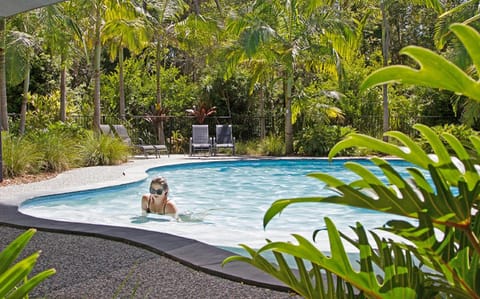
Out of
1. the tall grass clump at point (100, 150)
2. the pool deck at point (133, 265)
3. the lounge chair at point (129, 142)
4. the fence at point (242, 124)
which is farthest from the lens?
the fence at point (242, 124)

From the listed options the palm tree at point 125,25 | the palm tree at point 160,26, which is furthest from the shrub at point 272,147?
→ the palm tree at point 125,25

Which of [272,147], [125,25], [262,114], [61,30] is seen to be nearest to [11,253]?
[61,30]

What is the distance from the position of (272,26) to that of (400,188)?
1481cm

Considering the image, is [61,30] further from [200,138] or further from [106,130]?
[200,138]

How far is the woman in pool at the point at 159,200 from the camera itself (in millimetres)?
6223

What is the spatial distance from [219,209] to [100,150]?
4942 millimetres

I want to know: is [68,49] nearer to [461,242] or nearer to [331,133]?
[331,133]

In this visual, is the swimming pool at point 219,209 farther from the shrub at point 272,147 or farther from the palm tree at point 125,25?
the palm tree at point 125,25

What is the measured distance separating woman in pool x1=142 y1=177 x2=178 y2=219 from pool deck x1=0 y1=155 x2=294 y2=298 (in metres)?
1.55

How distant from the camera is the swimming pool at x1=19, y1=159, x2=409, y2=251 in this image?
208 inches

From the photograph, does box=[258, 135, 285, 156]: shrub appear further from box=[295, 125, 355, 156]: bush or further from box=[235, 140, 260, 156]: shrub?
box=[295, 125, 355, 156]: bush

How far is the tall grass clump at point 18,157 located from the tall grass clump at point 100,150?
1906 mm

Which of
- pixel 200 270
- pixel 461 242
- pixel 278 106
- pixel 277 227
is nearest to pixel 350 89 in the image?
pixel 278 106

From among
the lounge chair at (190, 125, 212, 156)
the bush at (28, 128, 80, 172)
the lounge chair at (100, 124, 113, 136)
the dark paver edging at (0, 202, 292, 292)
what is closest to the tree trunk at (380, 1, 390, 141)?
the lounge chair at (190, 125, 212, 156)
